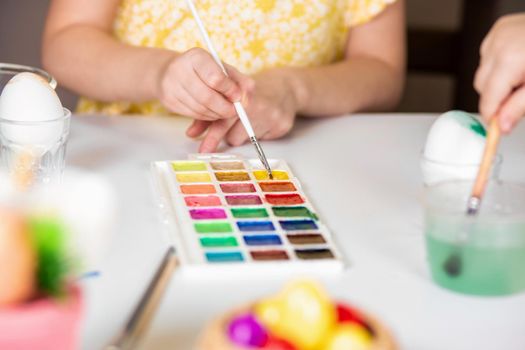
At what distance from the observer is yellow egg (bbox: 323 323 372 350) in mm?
414

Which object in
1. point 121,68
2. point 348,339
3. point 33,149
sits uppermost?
point 121,68

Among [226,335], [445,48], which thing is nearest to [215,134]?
[226,335]

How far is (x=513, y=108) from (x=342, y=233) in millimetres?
181

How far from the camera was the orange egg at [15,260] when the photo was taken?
385 millimetres

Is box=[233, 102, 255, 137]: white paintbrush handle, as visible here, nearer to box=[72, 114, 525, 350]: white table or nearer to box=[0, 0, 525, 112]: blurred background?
box=[72, 114, 525, 350]: white table

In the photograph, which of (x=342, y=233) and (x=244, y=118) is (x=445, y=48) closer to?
(x=244, y=118)

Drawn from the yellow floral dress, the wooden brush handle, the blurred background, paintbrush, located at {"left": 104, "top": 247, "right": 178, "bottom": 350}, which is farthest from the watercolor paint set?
the blurred background

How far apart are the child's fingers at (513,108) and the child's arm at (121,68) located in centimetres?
31

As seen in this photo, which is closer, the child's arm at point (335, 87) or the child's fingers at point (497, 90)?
the child's fingers at point (497, 90)

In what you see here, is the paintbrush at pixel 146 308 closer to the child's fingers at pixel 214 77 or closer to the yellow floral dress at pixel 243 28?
the child's fingers at pixel 214 77

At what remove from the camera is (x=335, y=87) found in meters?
1.14

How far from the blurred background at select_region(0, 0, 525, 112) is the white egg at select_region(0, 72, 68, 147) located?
1.27 meters

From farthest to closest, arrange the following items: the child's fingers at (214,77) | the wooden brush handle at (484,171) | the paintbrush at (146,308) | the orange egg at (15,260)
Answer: the child's fingers at (214,77) → the wooden brush handle at (484,171) → the paintbrush at (146,308) → the orange egg at (15,260)

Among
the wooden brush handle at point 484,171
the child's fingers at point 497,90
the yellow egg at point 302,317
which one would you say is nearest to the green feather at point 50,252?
the yellow egg at point 302,317
